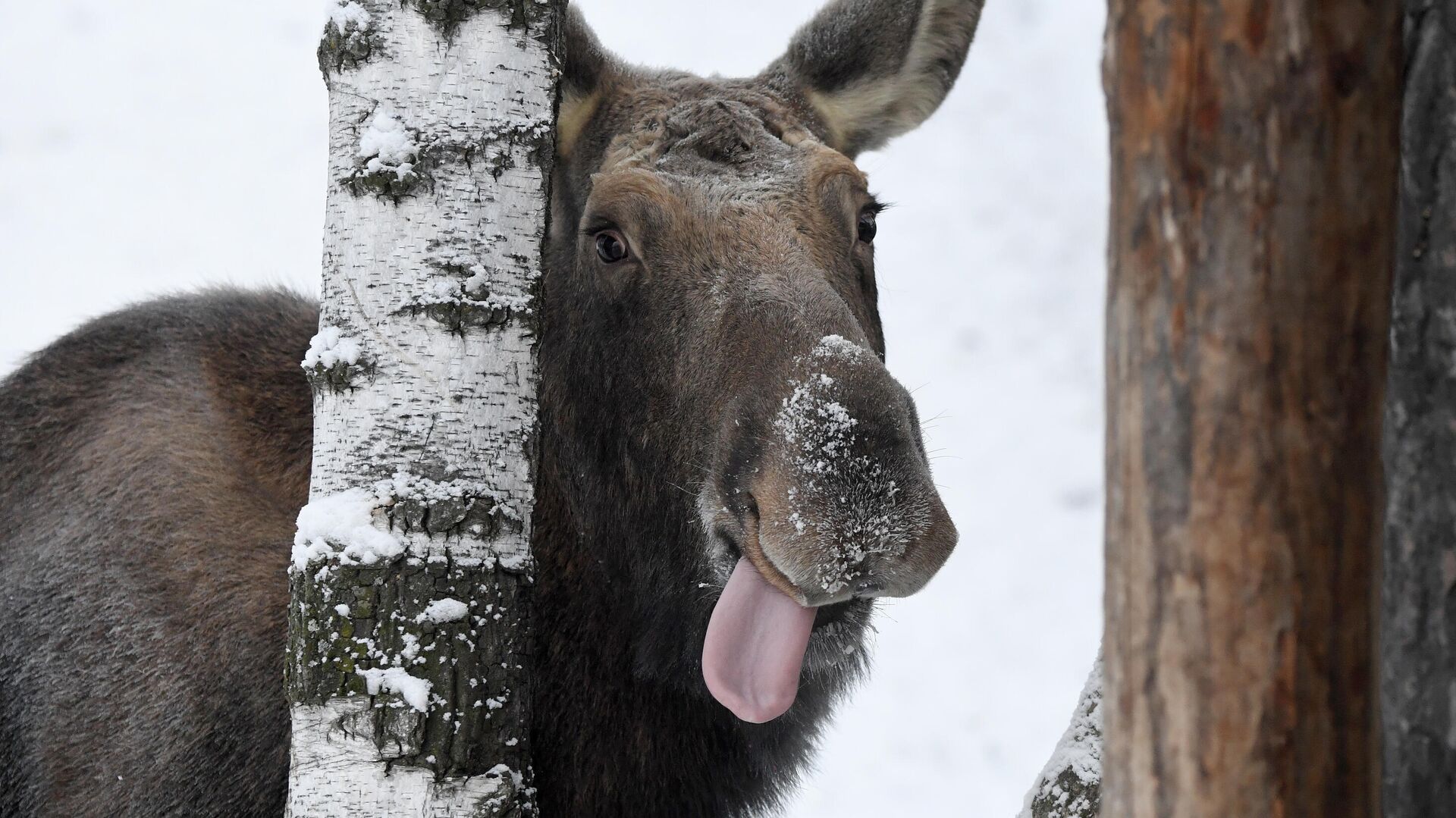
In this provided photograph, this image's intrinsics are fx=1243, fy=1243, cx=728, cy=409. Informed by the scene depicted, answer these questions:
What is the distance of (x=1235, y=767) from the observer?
134cm

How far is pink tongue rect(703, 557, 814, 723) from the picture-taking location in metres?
2.45

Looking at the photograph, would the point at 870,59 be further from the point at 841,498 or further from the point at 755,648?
the point at 755,648

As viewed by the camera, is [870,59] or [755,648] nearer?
[755,648]

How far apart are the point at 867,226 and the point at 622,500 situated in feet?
3.13

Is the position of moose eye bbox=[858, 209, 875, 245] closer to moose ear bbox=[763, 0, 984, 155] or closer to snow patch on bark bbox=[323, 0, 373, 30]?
moose ear bbox=[763, 0, 984, 155]

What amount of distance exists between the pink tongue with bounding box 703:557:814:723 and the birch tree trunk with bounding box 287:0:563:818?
0.41m

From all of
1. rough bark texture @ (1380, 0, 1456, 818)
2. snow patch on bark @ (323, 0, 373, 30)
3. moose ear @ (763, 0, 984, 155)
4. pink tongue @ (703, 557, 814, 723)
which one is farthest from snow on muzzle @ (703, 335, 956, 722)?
moose ear @ (763, 0, 984, 155)

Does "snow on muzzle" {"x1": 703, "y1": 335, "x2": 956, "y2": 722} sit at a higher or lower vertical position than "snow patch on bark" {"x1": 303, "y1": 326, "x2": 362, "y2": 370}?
lower

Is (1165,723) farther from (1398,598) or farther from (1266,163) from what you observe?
(1266,163)

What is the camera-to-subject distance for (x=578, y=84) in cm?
328

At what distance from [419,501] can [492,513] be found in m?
0.13

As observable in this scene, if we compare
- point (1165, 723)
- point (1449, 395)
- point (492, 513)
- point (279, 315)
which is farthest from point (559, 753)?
point (1449, 395)

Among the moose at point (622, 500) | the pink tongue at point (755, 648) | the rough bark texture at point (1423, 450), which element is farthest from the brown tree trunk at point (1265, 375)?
the pink tongue at point (755, 648)

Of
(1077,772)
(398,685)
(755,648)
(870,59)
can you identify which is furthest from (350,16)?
(1077,772)
